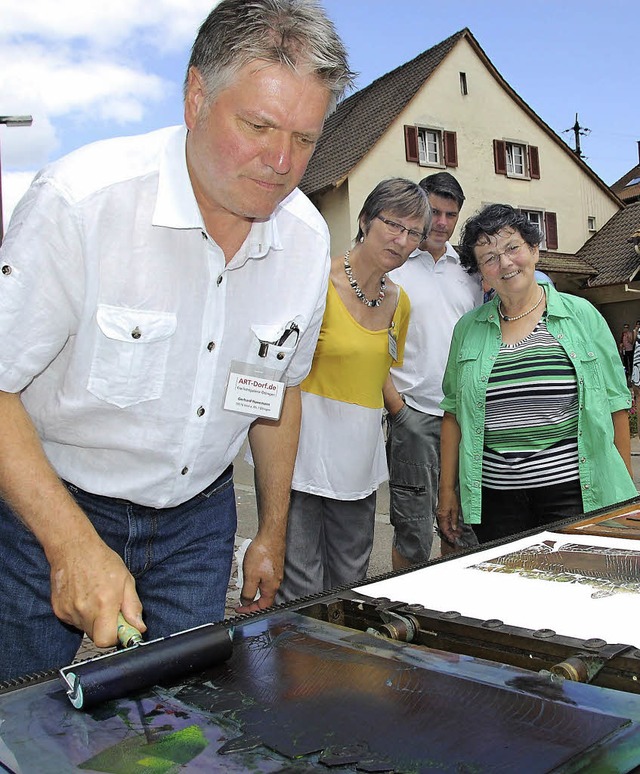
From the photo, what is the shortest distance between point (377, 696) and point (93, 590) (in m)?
Result: 0.49

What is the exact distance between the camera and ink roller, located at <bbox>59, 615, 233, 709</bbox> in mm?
988

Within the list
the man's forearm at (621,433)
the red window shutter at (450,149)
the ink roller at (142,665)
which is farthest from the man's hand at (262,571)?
the red window shutter at (450,149)

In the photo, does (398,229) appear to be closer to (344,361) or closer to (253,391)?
(344,361)

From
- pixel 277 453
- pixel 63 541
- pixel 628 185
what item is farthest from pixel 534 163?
pixel 63 541

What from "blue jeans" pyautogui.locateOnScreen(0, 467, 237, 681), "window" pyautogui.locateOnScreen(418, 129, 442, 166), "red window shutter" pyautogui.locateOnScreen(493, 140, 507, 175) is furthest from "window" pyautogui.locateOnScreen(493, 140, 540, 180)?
"blue jeans" pyautogui.locateOnScreen(0, 467, 237, 681)

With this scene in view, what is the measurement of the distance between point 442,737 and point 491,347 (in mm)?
2037

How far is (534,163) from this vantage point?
20.5 m

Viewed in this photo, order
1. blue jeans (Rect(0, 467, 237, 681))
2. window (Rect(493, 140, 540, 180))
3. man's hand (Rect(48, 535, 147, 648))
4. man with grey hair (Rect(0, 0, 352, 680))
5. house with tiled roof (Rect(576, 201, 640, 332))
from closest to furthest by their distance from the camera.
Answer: man's hand (Rect(48, 535, 147, 648)) → man with grey hair (Rect(0, 0, 352, 680)) → blue jeans (Rect(0, 467, 237, 681)) → house with tiled roof (Rect(576, 201, 640, 332)) → window (Rect(493, 140, 540, 180))

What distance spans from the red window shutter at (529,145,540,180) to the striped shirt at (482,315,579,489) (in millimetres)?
18888

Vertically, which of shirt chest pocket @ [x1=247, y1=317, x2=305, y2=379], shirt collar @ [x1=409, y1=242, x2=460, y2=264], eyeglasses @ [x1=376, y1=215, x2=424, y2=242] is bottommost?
shirt chest pocket @ [x1=247, y1=317, x2=305, y2=379]

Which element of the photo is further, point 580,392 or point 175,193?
point 580,392

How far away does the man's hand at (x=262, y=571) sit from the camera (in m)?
1.92

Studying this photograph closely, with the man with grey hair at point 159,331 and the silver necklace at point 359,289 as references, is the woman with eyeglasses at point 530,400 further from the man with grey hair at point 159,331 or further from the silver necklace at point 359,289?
the man with grey hair at point 159,331

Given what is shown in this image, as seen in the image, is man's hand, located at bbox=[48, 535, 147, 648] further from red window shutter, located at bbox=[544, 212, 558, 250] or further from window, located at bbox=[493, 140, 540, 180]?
red window shutter, located at bbox=[544, 212, 558, 250]
